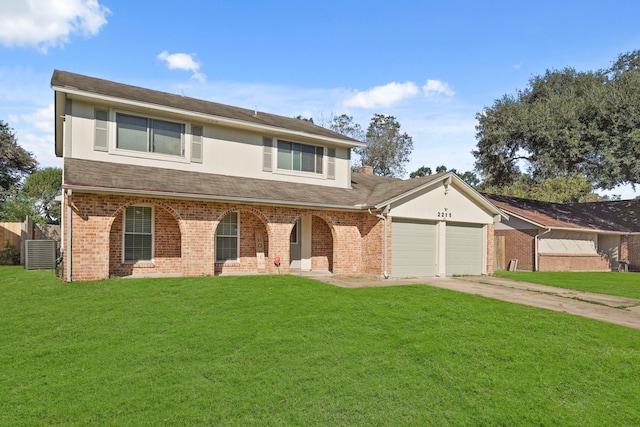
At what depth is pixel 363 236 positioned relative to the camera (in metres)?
16.3

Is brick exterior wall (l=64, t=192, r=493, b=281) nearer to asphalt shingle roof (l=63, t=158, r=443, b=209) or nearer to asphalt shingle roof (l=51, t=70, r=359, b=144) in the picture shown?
asphalt shingle roof (l=63, t=158, r=443, b=209)

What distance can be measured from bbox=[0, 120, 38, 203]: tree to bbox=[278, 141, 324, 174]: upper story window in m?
31.2

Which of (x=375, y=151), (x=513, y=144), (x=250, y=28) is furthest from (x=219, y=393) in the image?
(x=375, y=151)

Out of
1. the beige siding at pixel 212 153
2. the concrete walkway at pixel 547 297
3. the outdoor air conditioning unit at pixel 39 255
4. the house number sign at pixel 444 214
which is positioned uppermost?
the beige siding at pixel 212 153

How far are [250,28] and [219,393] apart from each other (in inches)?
581

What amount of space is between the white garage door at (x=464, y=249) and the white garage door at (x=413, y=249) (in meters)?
0.85

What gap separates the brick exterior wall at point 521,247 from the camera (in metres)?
22.4

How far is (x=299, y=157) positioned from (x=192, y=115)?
4590 millimetres

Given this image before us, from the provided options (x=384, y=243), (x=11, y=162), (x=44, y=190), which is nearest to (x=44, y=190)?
(x=44, y=190)

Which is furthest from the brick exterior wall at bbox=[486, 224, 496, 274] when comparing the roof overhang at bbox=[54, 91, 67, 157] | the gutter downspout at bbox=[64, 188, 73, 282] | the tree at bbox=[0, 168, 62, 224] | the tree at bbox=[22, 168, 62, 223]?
the tree at bbox=[22, 168, 62, 223]

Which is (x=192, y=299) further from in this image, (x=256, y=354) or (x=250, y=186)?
(x=250, y=186)

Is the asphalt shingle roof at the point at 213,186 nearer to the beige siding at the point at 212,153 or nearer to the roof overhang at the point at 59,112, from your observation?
Result: the beige siding at the point at 212,153

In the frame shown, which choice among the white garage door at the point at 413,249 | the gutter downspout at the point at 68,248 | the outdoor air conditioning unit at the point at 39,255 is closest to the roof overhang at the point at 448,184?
the white garage door at the point at 413,249

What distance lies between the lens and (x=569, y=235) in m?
24.6
